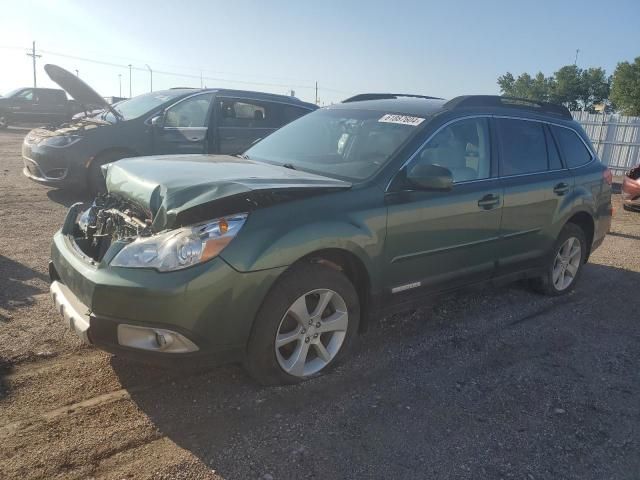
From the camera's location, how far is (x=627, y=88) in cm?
4541

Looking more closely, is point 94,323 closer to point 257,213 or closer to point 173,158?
point 257,213

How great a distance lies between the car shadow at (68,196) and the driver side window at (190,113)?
5.68 feet

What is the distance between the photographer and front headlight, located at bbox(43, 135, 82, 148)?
25.4 feet

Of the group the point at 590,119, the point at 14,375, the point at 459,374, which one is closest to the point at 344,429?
the point at 459,374

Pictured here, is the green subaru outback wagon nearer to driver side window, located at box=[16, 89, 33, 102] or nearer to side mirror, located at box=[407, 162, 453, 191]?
side mirror, located at box=[407, 162, 453, 191]

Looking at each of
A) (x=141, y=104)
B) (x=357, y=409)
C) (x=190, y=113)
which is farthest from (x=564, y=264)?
(x=141, y=104)

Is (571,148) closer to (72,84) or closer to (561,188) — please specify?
(561,188)

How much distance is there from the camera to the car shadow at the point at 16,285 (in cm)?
412

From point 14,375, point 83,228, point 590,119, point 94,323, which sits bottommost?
point 14,375

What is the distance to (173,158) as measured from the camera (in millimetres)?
3986

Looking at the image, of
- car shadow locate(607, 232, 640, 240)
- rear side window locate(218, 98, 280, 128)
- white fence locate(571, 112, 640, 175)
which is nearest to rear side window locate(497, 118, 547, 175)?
car shadow locate(607, 232, 640, 240)

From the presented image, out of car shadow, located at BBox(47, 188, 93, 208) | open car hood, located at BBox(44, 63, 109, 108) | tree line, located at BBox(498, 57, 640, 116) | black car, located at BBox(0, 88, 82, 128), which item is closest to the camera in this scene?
open car hood, located at BBox(44, 63, 109, 108)

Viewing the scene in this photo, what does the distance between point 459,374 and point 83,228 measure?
268cm

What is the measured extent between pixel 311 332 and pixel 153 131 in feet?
19.2
